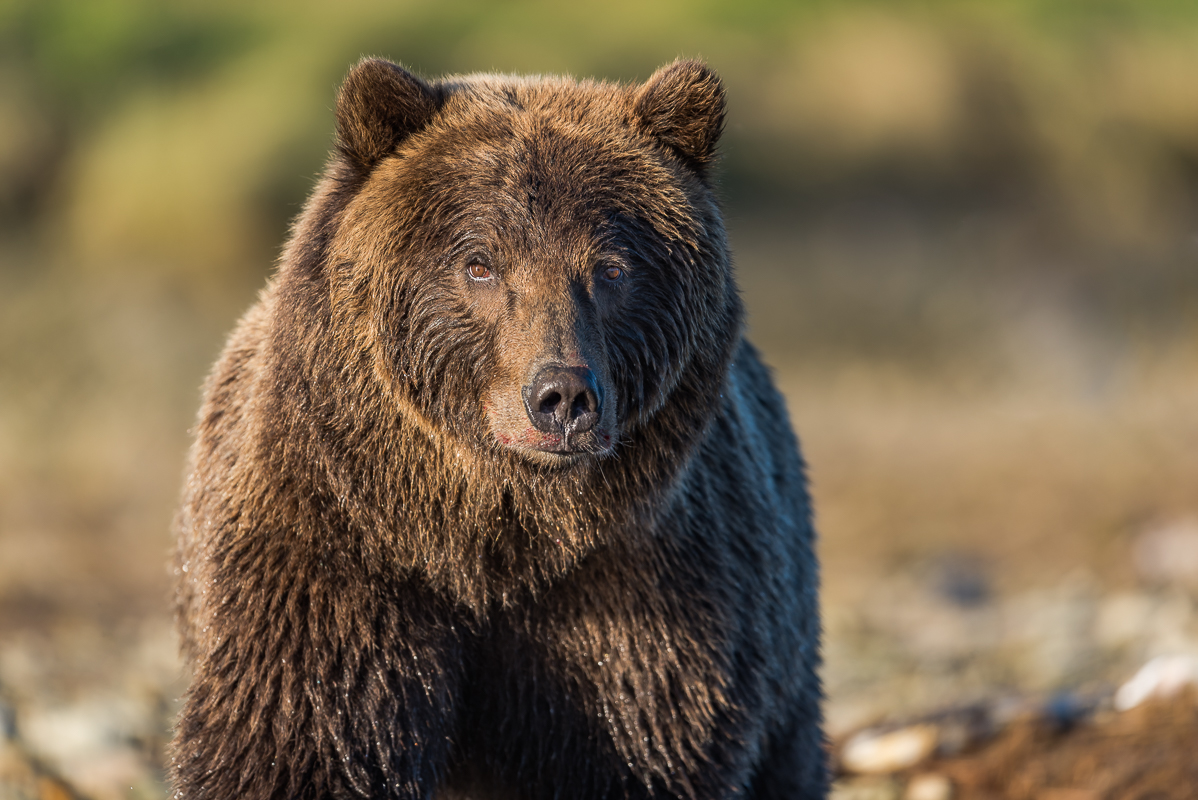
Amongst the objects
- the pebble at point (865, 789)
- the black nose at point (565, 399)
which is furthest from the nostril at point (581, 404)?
the pebble at point (865, 789)

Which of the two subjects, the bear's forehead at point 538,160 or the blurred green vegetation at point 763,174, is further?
the blurred green vegetation at point 763,174

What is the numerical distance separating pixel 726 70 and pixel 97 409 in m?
11.1

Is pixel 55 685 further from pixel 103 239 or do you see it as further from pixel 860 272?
pixel 860 272

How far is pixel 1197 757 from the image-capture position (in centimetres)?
681

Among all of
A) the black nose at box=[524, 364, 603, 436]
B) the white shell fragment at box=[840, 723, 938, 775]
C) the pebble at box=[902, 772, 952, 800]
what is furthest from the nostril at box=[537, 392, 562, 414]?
the white shell fragment at box=[840, 723, 938, 775]

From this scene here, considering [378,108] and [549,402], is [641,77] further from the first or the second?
[549,402]

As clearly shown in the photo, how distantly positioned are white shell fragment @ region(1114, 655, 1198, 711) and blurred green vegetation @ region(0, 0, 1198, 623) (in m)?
11.7

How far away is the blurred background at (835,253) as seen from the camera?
1438 centimetres

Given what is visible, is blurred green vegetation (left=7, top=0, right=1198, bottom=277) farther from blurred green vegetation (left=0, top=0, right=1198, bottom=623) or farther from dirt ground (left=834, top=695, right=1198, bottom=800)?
dirt ground (left=834, top=695, right=1198, bottom=800)

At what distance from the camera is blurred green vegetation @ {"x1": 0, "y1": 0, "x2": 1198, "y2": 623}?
19094mm

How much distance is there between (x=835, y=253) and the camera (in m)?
21.4

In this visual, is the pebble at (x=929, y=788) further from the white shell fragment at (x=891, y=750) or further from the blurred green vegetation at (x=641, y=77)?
the blurred green vegetation at (x=641, y=77)

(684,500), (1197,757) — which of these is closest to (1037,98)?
(1197,757)

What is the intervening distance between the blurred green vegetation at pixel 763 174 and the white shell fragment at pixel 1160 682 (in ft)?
38.3
